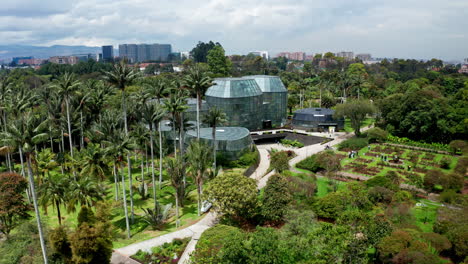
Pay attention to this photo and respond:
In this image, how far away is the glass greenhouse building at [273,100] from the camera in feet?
266

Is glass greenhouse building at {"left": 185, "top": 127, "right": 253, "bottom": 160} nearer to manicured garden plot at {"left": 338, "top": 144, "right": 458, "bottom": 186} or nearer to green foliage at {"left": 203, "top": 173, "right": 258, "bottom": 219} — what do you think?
manicured garden plot at {"left": 338, "top": 144, "right": 458, "bottom": 186}

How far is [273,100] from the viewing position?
266 feet

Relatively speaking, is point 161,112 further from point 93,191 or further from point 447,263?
point 447,263

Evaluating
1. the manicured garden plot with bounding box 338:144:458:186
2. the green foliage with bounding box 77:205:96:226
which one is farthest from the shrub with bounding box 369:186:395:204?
the green foliage with bounding box 77:205:96:226

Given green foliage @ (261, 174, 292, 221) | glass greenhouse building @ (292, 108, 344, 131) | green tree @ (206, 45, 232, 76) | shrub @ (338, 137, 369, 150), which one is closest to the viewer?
green foliage @ (261, 174, 292, 221)

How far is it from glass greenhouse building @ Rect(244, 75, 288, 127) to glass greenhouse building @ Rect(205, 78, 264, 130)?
5.46 meters

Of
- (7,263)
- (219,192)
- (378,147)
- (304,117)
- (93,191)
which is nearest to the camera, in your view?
(7,263)

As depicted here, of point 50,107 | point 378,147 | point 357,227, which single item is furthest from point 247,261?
point 378,147

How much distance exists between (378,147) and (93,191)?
5450 centimetres

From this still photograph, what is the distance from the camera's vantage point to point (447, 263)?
89.0 ft

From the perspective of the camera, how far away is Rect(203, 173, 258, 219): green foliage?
3338 centimetres

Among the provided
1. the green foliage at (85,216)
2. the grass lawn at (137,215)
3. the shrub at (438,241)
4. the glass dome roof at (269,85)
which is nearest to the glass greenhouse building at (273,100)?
the glass dome roof at (269,85)

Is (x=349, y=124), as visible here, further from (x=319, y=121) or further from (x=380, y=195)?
(x=380, y=195)

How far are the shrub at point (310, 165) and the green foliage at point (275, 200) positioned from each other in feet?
61.4
